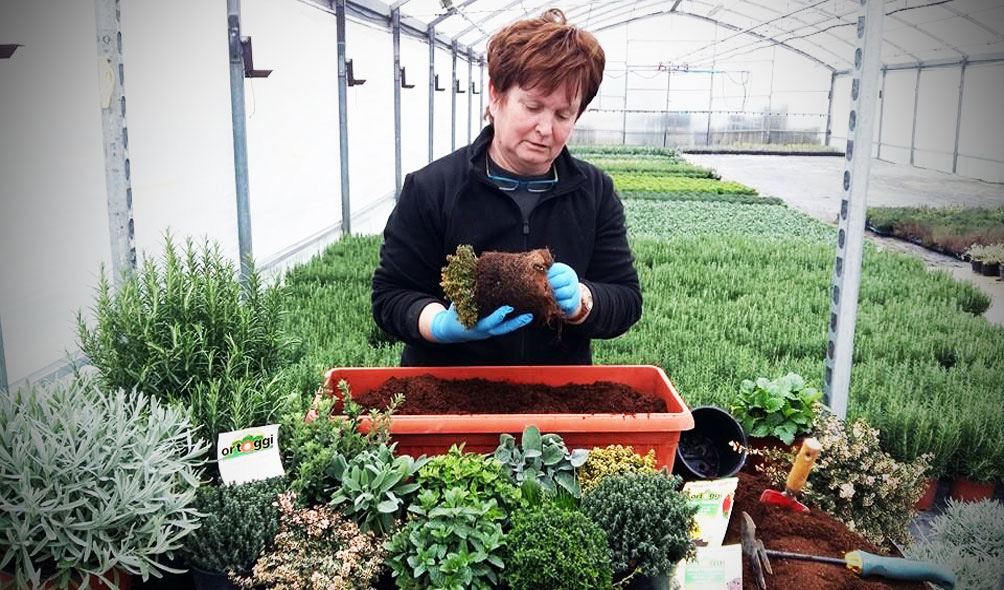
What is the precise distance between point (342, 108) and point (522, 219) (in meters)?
6.73

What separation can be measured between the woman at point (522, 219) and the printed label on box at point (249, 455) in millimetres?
540

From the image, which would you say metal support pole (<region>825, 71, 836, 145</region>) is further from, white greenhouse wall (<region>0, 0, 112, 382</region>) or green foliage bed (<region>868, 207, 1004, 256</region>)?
white greenhouse wall (<region>0, 0, 112, 382</region>)

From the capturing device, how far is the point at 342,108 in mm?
8422

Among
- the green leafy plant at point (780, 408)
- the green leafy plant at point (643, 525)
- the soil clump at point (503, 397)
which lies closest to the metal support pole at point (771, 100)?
the green leafy plant at point (780, 408)

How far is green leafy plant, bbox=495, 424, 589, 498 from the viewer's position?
1.59m

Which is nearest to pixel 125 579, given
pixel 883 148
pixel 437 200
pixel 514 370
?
pixel 514 370

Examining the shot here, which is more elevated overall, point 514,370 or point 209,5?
point 209,5

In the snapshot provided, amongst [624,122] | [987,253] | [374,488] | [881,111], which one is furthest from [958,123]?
[374,488]

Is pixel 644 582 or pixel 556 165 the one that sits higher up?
pixel 556 165

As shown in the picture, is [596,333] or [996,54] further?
[996,54]

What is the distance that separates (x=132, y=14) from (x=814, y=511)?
408cm

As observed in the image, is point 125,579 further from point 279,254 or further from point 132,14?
point 279,254

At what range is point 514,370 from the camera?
2.08 m

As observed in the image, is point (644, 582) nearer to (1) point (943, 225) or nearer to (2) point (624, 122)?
(1) point (943, 225)
